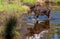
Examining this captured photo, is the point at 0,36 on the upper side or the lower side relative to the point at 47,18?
upper

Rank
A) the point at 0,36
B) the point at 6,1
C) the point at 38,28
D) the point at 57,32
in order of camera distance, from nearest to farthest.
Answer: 1. the point at 0,36
2. the point at 57,32
3. the point at 38,28
4. the point at 6,1

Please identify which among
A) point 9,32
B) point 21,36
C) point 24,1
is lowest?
point 24,1

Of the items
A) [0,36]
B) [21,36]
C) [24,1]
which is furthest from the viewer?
[24,1]

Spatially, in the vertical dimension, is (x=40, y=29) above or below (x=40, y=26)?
above

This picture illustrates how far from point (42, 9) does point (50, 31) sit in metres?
4.33

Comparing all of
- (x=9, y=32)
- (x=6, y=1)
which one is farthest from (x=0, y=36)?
(x=6, y=1)

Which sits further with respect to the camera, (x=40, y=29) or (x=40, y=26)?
(x=40, y=26)

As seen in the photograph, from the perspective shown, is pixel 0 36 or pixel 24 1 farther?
pixel 24 1

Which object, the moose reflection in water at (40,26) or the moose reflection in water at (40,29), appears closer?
the moose reflection in water at (40,26)

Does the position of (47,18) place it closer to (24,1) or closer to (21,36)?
(24,1)

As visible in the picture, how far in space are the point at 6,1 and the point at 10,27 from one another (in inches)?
515

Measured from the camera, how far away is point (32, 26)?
14.1 m

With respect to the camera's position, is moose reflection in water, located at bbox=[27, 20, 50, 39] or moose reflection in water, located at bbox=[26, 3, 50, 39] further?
moose reflection in water, located at bbox=[27, 20, 50, 39]

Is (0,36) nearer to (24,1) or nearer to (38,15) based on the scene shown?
(38,15)
